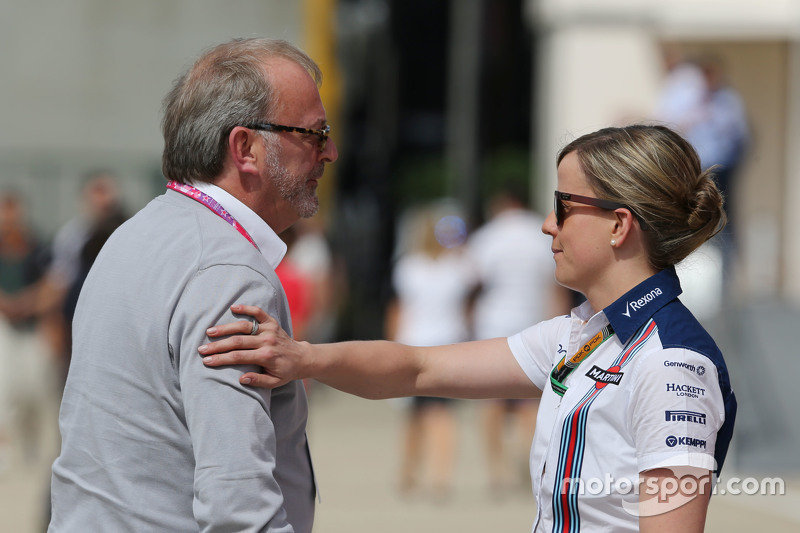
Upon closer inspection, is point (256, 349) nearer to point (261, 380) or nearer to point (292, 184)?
point (261, 380)

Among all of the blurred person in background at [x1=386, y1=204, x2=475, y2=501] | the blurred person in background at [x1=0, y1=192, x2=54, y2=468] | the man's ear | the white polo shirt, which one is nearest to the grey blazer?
the man's ear

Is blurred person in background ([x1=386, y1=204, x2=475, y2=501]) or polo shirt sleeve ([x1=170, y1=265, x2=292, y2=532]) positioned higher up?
polo shirt sleeve ([x1=170, y1=265, x2=292, y2=532])

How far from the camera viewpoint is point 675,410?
207cm

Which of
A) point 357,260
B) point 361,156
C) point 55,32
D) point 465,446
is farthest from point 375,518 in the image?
point 361,156

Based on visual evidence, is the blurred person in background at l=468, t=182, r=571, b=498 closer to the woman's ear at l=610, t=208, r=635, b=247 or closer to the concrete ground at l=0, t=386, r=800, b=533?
the concrete ground at l=0, t=386, r=800, b=533

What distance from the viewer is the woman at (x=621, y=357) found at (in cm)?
207

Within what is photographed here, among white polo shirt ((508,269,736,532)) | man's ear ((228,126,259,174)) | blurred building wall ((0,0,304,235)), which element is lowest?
white polo shirt ((508,269,736,532))

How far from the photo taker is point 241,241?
7.18 feet

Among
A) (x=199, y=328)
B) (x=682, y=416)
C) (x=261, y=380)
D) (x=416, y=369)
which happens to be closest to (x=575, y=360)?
(x=682, y=416)

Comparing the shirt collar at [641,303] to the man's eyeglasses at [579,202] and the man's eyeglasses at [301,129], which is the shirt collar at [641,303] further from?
the man's eyeglasses at [301,129]

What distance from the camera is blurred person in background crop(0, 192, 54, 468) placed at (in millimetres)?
9047

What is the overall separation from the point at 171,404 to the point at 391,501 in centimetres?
607

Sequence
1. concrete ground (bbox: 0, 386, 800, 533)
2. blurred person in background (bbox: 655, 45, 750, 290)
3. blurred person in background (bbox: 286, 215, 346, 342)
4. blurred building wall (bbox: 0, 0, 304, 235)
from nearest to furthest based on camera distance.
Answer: concrete ground (bbox: 0, 386, 800, 533) < blurred person in background (bbox: 655, 45, 750, 290) < blurred building wall (bbox: 0, 0, 304, 235) < blurred person in background (bbox: 286, 215, 346, 342)

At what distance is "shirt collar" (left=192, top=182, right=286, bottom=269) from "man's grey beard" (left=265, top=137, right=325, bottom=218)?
85mm
